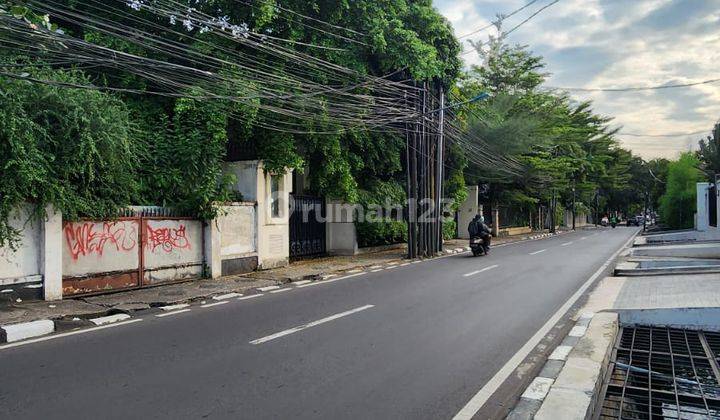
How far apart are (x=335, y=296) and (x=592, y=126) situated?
41.1 meters

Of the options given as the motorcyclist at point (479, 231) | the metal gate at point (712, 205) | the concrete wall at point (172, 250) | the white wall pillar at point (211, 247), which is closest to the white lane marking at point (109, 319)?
the concrete wall at point (172, 250)

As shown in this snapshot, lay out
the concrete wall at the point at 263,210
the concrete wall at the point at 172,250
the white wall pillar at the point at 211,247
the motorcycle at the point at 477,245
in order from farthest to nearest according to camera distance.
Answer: the motorcycle at the point at 477,245, the concrete wall at the point at 263,210, the white wall pillar at the point at 211,247, the concrete wall at the point at 172,250

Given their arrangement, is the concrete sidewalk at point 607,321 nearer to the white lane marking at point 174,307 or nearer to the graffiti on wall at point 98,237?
the white lane marking at point 174,307

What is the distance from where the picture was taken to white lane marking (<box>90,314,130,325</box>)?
7.81m

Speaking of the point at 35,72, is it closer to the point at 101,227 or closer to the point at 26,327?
the point at 101,227

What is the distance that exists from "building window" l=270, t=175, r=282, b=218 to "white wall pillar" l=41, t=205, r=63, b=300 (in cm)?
639

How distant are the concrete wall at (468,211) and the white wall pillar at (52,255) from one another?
80.4 feet

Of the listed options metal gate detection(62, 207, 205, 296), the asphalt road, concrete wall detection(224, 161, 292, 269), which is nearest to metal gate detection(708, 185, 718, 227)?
the asphalt road

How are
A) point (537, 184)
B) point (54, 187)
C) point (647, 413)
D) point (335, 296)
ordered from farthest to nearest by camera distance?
point (537, 184) → point (335, 296) → point (54, 187) → point (647, 413)

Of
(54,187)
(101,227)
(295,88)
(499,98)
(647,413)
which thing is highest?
(499,98)

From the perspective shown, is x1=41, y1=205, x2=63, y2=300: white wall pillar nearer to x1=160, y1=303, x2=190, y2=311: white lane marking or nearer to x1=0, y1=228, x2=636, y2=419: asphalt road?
x1=160, y1=303, x2=190, y2=311: white lane marking

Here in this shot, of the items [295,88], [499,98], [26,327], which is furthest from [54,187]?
[499,98]

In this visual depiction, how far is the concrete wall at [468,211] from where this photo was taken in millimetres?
30781

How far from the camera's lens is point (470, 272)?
1336 centimetres
